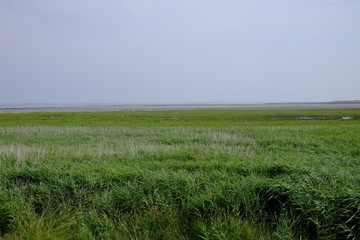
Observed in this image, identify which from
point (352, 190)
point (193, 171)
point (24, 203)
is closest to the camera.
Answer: point (352, 190)

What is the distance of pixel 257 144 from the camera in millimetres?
14641

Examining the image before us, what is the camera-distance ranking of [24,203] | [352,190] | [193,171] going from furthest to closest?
[193,171] → [24,203] → [352,190]

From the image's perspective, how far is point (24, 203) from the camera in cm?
716

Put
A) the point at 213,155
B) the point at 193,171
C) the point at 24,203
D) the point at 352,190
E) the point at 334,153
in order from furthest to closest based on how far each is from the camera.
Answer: the point at 334,153
the point at 213,155
the point at 193,171
the point at 24,203
the point at 352,190

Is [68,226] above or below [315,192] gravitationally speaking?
below

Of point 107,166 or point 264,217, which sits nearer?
point 264,217

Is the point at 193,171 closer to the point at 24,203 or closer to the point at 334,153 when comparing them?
the point at 24,203

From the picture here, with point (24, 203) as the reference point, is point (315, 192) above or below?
above

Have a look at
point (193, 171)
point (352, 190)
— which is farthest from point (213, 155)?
point (352, 190)

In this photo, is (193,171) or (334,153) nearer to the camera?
(193,171)

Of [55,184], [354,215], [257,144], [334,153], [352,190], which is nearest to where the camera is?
[354,215]

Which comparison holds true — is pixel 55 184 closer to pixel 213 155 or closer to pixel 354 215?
pixel 213 155

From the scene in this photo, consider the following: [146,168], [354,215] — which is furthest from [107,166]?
[354,215]

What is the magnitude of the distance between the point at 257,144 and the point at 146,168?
760 cm
